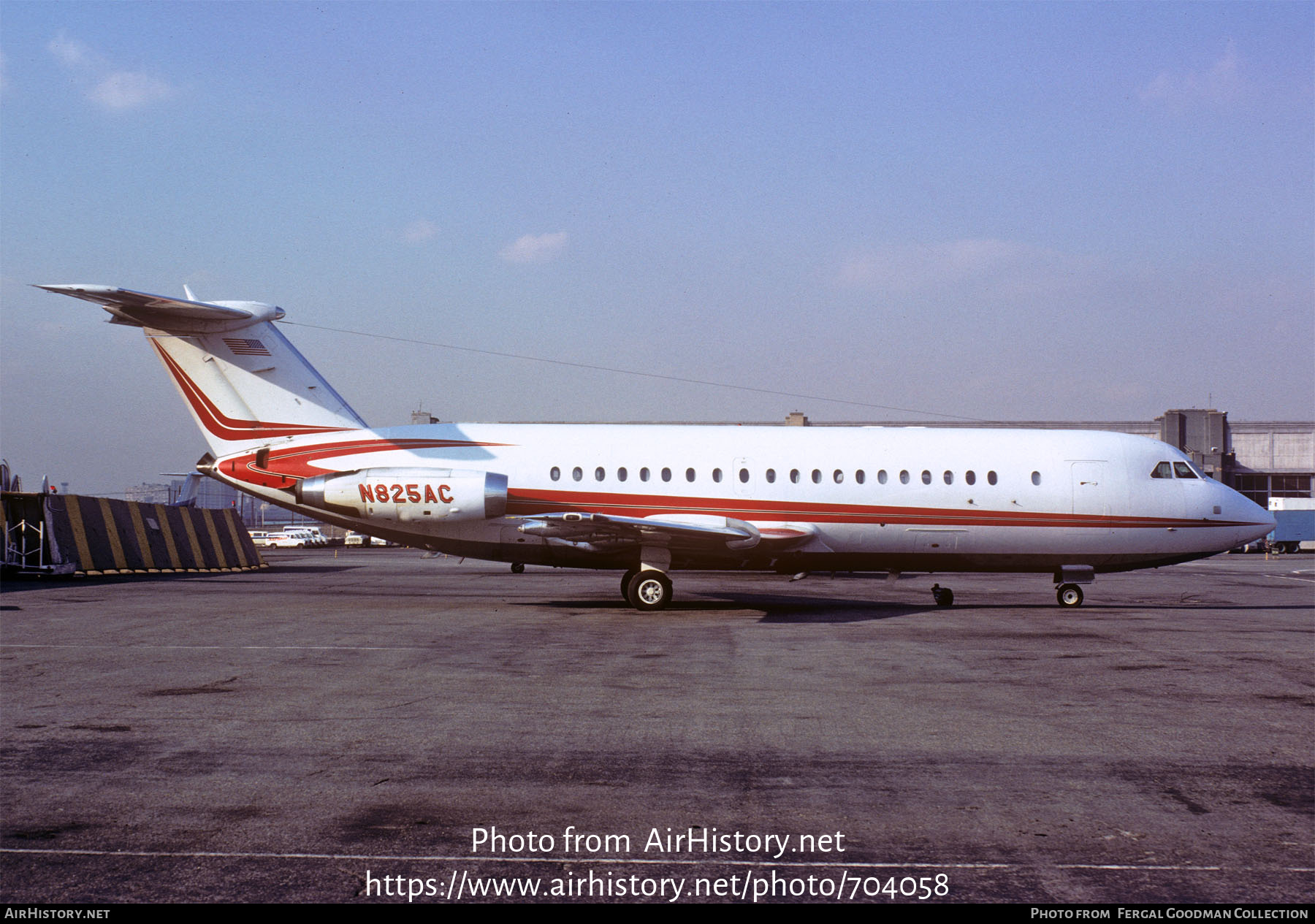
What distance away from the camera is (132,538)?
1211 inches

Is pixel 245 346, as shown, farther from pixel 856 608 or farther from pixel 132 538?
pixel 132 538

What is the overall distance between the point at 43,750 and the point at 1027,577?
1295 inches

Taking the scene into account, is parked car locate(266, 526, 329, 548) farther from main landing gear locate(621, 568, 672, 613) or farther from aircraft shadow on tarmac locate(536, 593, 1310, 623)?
main landing gear locate(621, 568, 672, 613)

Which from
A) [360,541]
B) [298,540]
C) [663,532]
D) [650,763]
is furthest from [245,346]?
[360,541]

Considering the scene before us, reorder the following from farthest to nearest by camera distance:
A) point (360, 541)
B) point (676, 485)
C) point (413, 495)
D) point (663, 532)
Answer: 1. point (360, 541)
2. point (676, 485)
3. point (413, 495)
4. point (663, 532)

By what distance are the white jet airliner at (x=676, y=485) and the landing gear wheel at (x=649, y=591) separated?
35mm

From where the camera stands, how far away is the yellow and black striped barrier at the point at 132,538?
89.9ft

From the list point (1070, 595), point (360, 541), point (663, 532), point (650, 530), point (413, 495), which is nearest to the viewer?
point (650, 530)

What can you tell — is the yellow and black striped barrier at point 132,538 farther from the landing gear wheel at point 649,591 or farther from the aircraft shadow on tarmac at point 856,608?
the landing gear wheel at point 649,591

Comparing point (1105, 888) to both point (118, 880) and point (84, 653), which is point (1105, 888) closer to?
point (118, 880)

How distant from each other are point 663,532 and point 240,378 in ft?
31.7

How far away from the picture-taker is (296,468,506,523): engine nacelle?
62.2ft

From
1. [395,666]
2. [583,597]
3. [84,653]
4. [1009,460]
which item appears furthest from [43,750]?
[1009,460]

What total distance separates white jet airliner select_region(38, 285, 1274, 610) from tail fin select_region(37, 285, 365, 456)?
3 centimetres
